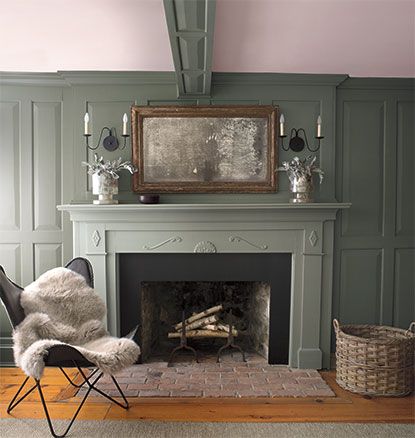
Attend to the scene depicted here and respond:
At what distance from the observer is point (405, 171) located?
13.0ft

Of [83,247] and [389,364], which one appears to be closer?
[389,364]

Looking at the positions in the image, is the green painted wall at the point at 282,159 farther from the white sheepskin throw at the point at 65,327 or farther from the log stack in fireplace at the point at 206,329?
the log stack in fireplace at the point at 206,329

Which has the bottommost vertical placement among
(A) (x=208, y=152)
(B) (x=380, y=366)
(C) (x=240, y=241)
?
(B) (x=380, y=366)

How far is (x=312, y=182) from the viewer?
12.2 ft

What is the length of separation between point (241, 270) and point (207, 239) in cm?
37

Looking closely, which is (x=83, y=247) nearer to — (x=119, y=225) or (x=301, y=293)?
(x=119, y=225)

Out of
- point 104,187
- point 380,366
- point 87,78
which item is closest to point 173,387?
point 380,366

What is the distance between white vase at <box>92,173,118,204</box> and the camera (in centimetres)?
367

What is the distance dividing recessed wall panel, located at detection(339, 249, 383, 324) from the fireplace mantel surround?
199mm

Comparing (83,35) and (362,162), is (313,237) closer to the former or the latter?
(362,162)

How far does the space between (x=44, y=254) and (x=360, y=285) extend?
101 inches

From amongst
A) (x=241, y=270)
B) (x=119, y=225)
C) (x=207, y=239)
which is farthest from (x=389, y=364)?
(x=119, y=225)

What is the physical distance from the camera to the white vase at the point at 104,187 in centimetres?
367

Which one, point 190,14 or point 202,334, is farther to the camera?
point 202,334
